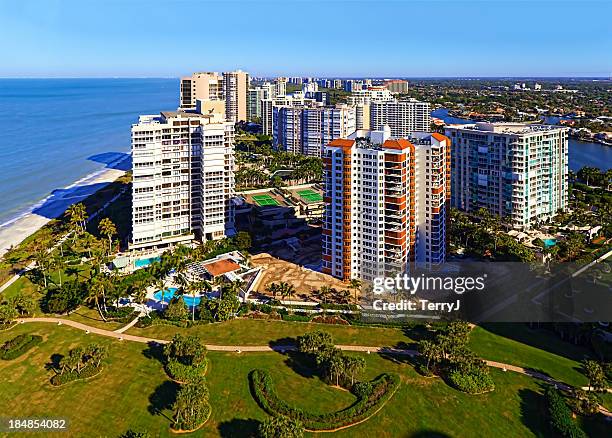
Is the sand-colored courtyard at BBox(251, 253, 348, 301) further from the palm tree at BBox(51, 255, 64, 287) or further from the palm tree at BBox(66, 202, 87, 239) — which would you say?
the palm tree at BBox(66, 202, 87, 239)

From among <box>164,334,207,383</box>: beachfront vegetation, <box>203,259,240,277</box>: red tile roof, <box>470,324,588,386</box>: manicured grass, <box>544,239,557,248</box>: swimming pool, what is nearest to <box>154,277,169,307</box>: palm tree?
<box>203,259,240,277</box>: red tile roof

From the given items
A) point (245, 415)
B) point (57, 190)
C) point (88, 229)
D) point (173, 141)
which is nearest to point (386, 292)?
point (245, 415)

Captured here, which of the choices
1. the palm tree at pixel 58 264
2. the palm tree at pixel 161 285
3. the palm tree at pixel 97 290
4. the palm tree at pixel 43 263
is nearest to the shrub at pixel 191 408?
the palm tree at pixel 161 285

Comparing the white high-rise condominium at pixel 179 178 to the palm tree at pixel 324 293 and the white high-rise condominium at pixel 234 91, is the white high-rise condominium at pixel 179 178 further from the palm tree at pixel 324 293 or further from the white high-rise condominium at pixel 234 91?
the white high-rise condominium at pixel 234 91

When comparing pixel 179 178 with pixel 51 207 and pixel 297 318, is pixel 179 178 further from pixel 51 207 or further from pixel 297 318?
pixel 51 207

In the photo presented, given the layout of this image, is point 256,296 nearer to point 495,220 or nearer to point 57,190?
point 495,220

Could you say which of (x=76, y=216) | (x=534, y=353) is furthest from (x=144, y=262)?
(x=534, y=353)
